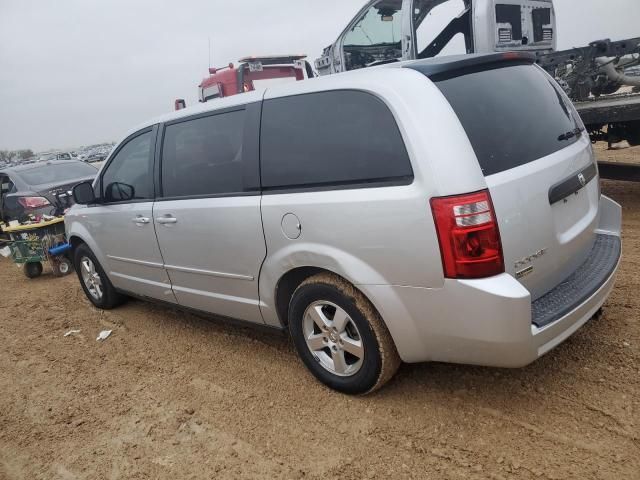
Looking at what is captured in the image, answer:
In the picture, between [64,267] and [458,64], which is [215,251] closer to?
[458,64]

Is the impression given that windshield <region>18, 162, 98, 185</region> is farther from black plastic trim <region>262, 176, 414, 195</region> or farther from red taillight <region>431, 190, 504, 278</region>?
red taillight <region>431, 190, 504, 278</region>

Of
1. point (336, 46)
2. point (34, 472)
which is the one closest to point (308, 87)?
point (34, 472)

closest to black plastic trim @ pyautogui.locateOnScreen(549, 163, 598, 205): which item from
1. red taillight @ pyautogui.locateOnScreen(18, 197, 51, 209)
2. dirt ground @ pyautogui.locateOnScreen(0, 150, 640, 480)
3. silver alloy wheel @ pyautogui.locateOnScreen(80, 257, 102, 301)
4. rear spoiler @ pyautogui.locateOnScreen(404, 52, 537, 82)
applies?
rear spoiler @ pyautogui.locateOnScreen(404, 52, 537, 82)

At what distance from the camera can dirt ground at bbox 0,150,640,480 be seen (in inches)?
91.8

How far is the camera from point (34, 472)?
106 inches

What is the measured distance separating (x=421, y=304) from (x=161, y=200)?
219 cm

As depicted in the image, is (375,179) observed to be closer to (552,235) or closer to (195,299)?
(552,235)

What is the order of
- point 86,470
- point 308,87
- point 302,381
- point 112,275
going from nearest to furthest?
1. point 86,470
2. point 308,87
3. point 302,381
4. point 112,275

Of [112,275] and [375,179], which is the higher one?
[375,179]

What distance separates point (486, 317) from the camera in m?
2.22

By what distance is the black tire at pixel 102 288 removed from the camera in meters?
4.81

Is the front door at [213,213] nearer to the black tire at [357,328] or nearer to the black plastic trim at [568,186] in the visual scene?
the black tire at [357,328]

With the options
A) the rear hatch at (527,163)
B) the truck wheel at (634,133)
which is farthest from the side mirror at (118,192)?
the truck wheel at (634,133)

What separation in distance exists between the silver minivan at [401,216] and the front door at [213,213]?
0.5 inches
